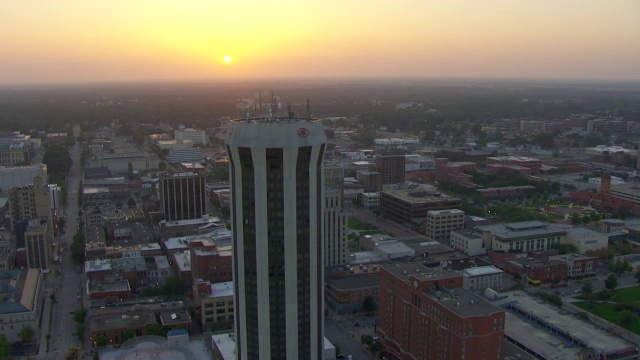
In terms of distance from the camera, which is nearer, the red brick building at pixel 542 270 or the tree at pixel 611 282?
the tree at pixel 611 282

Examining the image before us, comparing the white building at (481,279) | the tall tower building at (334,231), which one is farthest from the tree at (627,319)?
the tall tower building at (334,231)

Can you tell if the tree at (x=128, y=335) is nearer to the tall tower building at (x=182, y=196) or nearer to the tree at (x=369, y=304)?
the tree at (x=369, y=304)

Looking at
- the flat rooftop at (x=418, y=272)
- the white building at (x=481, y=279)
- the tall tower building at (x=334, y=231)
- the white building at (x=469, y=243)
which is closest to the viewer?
the flat rooftop at (x=418, y=272)

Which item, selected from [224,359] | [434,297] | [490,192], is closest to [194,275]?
[224,359]

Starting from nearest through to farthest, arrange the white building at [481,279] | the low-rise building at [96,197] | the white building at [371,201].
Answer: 1. the white building at [481,279]
2. the low-rise building at [96,197]
3. the white building at [371,201]

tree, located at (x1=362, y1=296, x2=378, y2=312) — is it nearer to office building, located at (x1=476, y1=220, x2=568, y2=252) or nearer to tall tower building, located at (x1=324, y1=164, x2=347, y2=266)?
tall tower building, located at (x1=324, y1=164, x2=347, y2=266)

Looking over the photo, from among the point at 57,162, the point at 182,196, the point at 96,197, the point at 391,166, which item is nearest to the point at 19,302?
the point at 182,196
